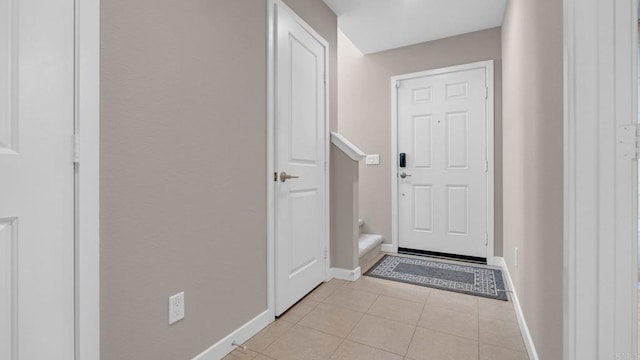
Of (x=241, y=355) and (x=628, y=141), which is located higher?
(x=628, y=141)

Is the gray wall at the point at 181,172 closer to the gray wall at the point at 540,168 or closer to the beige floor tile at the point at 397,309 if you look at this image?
the beige floor tile at the point at 397,309

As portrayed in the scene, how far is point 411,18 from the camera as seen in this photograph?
2922 millimetres

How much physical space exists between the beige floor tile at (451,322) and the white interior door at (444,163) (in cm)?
141

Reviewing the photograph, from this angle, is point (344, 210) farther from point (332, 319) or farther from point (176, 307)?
point (176, 307)

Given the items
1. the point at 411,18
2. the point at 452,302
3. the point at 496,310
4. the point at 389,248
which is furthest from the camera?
the point at 389,248

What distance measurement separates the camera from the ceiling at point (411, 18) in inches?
106

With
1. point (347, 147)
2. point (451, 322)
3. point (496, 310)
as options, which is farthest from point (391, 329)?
point (347, 147)

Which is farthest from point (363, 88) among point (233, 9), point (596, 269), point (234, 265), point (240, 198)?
point (596, 269)

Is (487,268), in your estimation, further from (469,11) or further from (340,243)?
(469,11)

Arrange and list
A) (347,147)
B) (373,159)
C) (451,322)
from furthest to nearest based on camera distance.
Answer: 1. (373,159)
2. (347,147)
3. (451,322)

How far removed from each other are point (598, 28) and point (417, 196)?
8.84ft

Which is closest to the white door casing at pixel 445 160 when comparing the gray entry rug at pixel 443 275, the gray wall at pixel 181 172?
the gray entry rug at pixel 443 275

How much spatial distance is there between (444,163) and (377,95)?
3.75 feet
